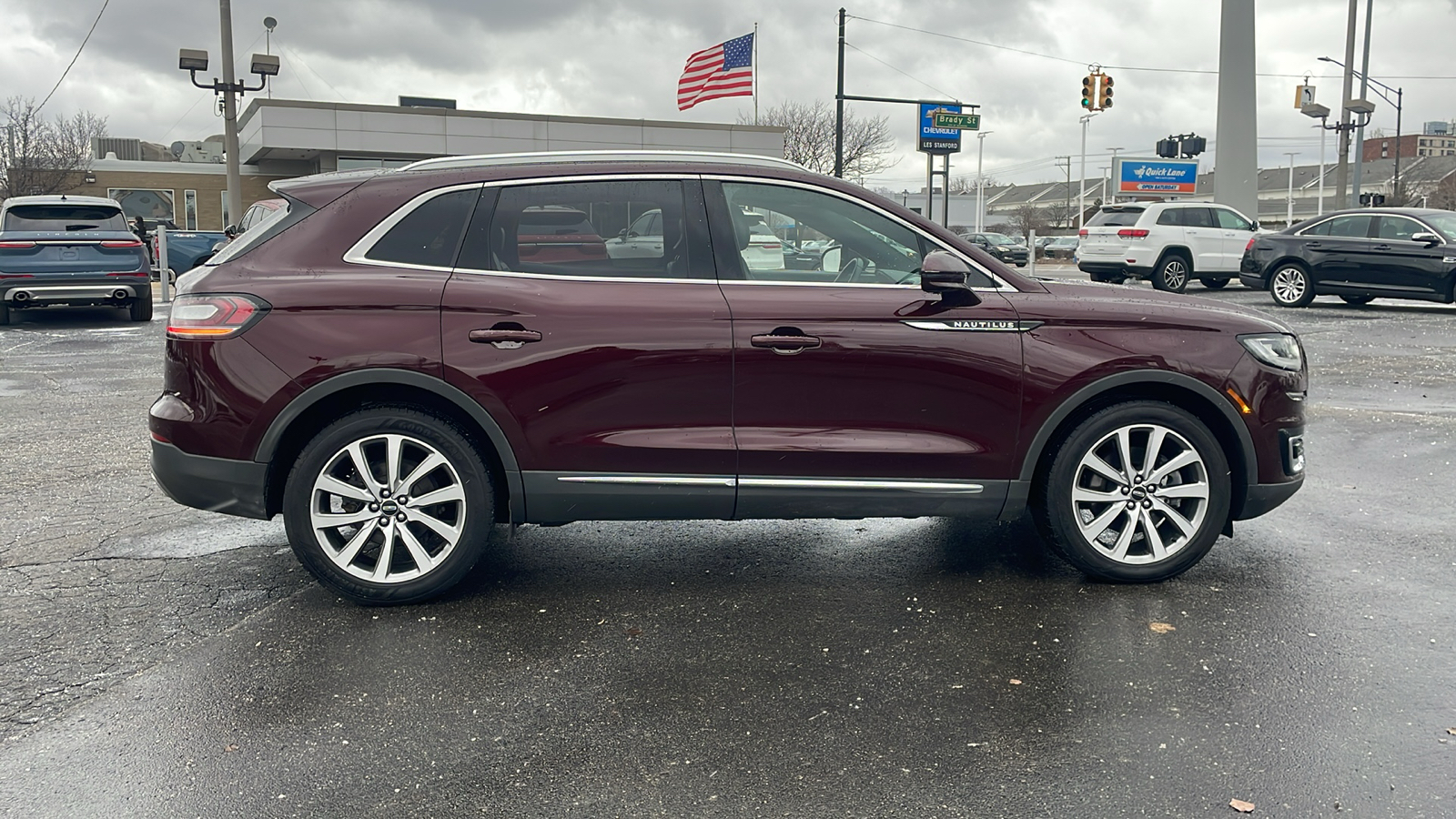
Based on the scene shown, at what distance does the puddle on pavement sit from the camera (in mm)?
5262

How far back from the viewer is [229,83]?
24.3 meters

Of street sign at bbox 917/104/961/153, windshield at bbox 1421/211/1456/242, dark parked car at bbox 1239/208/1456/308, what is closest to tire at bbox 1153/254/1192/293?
dark parked car at bbox 1239/208/1456/308

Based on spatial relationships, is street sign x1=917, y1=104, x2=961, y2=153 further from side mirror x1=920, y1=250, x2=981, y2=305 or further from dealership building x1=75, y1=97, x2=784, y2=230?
side mirror x1=920, y1=250, x2=981, y2=305

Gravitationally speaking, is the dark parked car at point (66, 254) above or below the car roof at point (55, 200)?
below

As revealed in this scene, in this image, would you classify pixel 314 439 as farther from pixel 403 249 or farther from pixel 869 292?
pixel 869 292

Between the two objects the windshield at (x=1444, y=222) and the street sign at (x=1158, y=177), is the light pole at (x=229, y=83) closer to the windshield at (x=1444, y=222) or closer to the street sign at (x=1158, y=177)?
the windshield at (x=1444, y=222)

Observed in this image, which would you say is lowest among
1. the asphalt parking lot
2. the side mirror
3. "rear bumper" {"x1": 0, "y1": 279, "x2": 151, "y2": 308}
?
the asphalt parking lot

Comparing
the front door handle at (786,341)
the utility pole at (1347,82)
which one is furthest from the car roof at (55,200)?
the utility pole at (1347,82)

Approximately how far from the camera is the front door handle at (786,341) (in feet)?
14.5

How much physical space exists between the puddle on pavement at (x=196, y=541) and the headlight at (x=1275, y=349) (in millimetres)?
4231

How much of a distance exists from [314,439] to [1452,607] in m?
4.36

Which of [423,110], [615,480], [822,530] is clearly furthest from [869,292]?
[423,110]

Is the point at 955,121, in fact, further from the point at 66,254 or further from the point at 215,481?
the point at 215,481

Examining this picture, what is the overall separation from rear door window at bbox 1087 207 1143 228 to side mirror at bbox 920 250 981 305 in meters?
18.9
